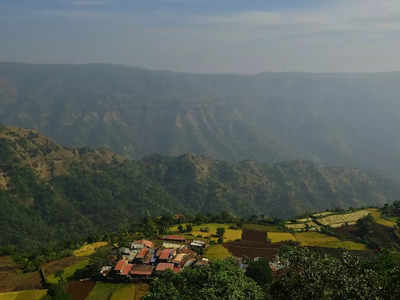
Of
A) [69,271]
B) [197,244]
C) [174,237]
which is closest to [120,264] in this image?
[69,271]

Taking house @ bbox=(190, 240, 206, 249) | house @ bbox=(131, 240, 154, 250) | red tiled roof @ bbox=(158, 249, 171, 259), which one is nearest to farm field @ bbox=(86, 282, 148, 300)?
red tiled roof @ bbox=(158, 249, 171, 259)

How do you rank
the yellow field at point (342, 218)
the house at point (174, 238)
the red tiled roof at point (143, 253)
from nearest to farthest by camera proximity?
the red tiled roof at point (143, 253) < the house at point (174, 238) < the yellow field at point (342, 218)

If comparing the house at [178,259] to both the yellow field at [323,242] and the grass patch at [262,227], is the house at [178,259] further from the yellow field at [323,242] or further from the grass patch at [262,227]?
the grass patch at [262,227]

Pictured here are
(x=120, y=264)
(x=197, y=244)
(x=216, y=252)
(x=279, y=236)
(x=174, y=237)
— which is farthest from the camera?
(x=279, y=236)

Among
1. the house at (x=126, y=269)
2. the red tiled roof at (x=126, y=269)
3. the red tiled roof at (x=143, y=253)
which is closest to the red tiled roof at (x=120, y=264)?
the house at (x=126, y=269)

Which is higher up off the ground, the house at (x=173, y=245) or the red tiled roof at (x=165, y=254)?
the red tiled roof at (x=165, y=254)

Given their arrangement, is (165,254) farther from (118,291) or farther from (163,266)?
(118,291)
